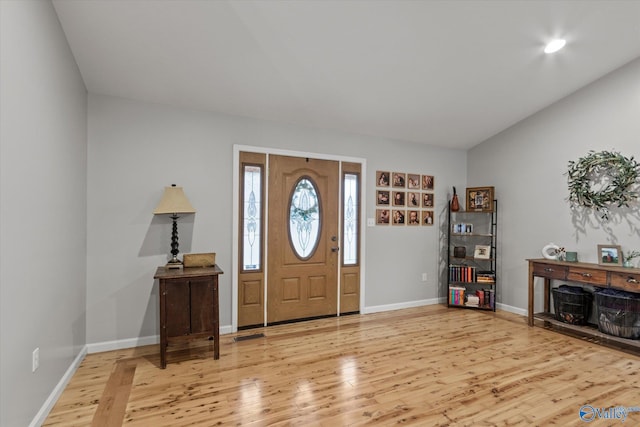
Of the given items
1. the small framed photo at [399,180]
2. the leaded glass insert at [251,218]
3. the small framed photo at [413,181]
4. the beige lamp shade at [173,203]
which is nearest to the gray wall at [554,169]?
the small framed photo at [413,181]

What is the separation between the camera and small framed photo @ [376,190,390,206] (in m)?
4.75

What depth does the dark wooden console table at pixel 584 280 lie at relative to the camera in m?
3.30

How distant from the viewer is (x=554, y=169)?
14.2 ft

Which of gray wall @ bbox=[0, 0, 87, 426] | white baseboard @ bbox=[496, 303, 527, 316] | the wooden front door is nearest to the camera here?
gray wall @ bbox=[0, 0, 87, 426]

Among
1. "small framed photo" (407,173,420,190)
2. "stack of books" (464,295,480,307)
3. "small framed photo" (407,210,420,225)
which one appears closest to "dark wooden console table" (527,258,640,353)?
"stack of books" (464,295,480,307)

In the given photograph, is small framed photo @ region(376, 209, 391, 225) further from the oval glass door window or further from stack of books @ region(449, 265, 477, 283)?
stack of books @ region(449, 265, 477, 283)

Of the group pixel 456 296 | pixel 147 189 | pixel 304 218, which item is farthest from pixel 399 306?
pixel 147 189

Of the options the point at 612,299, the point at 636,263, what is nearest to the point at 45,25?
the point at 612,299

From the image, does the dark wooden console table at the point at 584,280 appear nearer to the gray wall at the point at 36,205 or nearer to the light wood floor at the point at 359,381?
the light wood floor at the point at 359,381

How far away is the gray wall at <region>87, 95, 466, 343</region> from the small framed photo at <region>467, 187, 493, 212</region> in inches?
91.8

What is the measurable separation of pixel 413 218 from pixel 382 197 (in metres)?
0.65

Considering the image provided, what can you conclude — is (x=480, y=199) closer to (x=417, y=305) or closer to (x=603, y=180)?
(x=603, y=180)

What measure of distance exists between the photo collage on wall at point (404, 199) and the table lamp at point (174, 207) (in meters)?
2.59

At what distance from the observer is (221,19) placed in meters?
2.55
